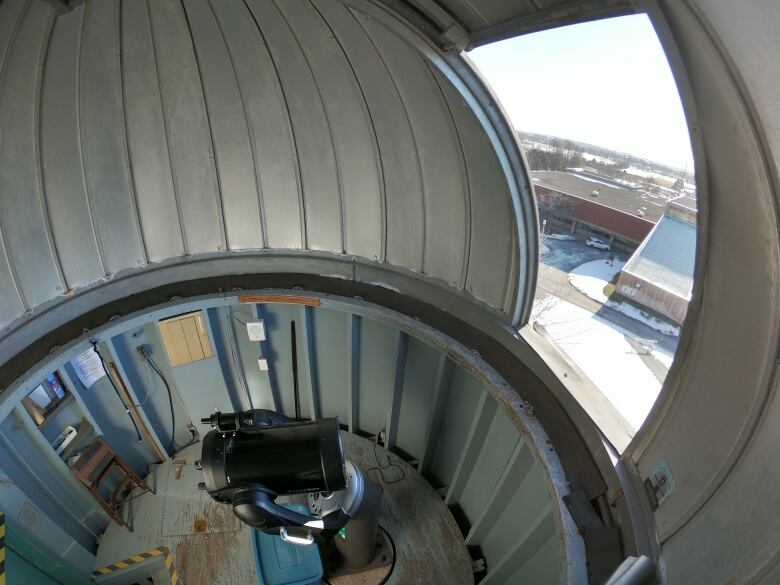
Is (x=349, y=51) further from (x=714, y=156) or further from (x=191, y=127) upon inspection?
(x=714, y=156)

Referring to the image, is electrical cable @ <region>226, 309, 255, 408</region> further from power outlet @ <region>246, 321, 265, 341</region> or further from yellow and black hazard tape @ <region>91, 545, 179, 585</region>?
yellow and black hazard tape @ <region>91, 545, 179, 585</region>

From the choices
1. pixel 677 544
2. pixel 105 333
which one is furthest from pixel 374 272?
pixel 677 544

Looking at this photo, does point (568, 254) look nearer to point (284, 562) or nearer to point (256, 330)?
point (256, 330)

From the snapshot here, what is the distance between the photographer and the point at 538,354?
13.0 ft

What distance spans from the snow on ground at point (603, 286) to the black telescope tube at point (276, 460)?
248 centimetres

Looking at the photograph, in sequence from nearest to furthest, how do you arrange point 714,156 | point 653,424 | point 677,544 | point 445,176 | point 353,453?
point 714,156
point 677,544
point 653,424
point 445,176
point 353,453

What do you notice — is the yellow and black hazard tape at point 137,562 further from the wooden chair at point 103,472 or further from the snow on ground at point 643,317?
the snow on ground at point 643,317

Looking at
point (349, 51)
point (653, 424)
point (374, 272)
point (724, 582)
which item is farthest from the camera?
point (374, 272)

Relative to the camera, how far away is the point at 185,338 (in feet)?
17.5

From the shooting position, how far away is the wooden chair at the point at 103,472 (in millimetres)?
4766

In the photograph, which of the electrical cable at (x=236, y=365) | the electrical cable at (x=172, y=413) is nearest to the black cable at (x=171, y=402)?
the electrical cable at (x=172, y=413)

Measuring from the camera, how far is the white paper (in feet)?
15.5

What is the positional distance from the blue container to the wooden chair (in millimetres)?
2043

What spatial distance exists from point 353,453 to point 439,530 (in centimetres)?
155
